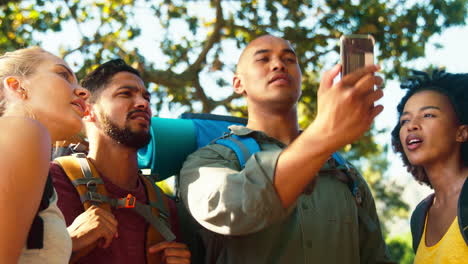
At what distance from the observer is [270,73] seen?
346 cm

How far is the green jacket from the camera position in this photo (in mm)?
2055

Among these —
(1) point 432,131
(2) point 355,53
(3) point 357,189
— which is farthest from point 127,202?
(1) point 432,131

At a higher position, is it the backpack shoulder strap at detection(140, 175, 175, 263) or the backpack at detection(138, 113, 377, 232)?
the backpack at detection(138, 113, 377, 232)

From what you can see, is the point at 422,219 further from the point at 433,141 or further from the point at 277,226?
the point at 277,226

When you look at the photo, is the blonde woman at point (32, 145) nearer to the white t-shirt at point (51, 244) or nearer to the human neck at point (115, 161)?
the white t-shirt at point (51, 244)

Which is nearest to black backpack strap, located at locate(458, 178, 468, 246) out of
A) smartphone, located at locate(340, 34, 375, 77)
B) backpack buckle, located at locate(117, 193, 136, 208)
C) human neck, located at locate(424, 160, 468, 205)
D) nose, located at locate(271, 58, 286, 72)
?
human neck, located at locate(424, 160, 468, 205)

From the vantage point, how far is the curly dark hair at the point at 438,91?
343cm

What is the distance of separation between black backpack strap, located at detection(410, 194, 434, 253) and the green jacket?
0.39 metres

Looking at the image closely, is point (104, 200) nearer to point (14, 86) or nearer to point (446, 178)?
point (14, 86)

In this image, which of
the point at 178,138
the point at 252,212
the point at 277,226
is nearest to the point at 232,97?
the point at 178,138

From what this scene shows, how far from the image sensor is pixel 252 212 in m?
1.93

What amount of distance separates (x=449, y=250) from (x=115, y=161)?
6.95ft

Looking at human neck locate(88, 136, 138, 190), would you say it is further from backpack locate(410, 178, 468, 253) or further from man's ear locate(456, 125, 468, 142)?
man's ear locate(456, 125, 468, 142)

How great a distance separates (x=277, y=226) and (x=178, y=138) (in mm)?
1064
